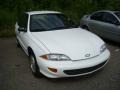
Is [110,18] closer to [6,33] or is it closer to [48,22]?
[48,22]

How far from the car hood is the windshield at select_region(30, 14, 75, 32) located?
264 millimetres

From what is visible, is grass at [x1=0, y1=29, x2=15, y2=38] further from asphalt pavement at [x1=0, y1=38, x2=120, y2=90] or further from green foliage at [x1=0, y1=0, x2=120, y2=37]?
asphalt pavement at [x1=0, y1=38, x2=120, y2=90]

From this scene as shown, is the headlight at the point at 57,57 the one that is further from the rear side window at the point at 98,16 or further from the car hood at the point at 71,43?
the rear side window at the point at 98,16

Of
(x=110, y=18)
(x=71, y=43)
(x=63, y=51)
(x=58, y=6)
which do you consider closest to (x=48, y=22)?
(x=71, y=43)

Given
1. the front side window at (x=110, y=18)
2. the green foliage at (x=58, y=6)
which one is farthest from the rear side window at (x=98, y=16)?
the green foliage at (x=58, y=6)

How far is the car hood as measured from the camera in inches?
154

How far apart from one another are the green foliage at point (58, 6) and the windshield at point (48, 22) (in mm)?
5489

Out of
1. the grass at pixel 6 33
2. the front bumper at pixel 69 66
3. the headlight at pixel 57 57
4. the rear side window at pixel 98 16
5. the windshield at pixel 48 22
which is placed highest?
the windshield at pixel 48 22

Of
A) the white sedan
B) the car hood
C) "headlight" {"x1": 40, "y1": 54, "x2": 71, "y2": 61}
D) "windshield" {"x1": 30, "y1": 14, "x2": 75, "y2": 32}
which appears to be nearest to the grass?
"windshield" {"x1": 30, "y1": 14, "x2": 75, "y2": 32}

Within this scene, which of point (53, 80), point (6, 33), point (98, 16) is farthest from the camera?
point (6, 33)

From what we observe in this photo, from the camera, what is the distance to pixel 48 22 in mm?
5285

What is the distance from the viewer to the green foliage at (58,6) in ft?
37.9

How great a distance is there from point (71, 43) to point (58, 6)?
9.53 m

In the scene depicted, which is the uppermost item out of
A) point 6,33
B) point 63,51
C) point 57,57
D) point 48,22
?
point 48,22
